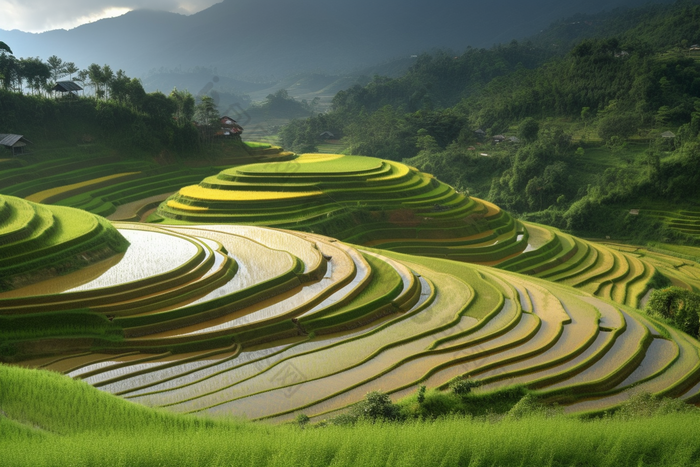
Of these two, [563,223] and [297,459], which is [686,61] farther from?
[297,459]

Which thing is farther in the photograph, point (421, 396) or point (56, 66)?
point (56, 66)

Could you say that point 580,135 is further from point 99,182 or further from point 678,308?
point 99,182

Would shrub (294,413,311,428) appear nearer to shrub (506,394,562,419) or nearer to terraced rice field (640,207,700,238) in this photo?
shrub (506,394,562,419)

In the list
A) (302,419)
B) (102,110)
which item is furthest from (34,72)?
(302,419)

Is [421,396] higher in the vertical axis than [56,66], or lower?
lower

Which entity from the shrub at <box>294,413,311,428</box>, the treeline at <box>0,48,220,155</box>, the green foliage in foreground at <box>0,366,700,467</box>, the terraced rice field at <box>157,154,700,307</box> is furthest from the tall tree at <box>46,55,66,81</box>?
the shrub at <box>294,413,311,428</box>

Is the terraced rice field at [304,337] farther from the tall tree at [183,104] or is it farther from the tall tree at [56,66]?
the tall tree at [56,66]
